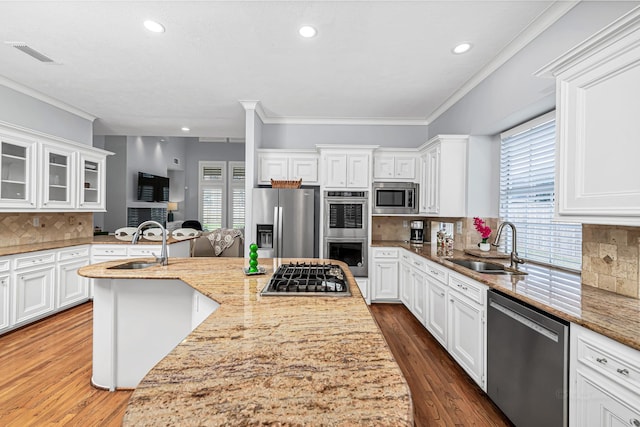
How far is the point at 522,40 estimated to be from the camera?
240 cm

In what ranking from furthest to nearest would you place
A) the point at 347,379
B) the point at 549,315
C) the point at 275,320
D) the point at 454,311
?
the point at 454,311 → the point at 549,315 → the point at 275,320 → the point at 347,379

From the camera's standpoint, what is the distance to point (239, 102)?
13.0 ft

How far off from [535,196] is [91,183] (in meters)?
5.61

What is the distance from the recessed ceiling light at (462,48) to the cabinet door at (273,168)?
2517 millimetres

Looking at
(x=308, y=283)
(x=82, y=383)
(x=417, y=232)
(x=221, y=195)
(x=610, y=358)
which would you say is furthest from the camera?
(x=221, y=195)

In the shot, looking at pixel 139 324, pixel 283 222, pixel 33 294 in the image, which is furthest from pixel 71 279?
pixel 283 222

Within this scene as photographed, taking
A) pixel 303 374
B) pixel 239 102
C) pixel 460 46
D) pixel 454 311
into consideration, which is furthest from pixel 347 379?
pixel 239 102

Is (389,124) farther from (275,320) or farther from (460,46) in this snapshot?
(275,320)

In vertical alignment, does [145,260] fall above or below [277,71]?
below

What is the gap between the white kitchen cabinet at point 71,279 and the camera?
12.1 feet

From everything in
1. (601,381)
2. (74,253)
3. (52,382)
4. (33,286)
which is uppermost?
(74,253)

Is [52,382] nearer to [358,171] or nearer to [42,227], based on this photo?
[42,227]

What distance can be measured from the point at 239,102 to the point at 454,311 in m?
3.53

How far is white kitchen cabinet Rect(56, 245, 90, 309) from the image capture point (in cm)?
368
